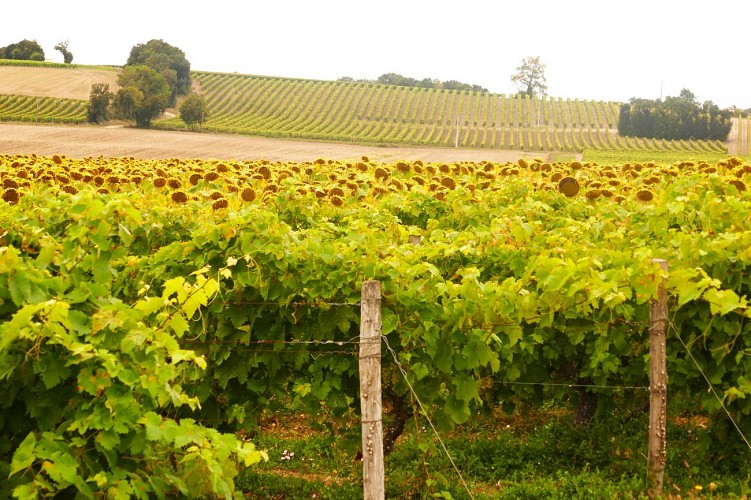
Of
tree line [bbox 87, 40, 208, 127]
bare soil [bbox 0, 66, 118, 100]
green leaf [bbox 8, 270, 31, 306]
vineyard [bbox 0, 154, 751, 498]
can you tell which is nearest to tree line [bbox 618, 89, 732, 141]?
tree line [bbox 87, 40, 208, 127]

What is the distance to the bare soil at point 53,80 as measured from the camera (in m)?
90.9

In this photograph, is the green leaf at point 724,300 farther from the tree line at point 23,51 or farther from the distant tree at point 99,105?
the tree line at point 23,51

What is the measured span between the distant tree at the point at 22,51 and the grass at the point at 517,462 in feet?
386

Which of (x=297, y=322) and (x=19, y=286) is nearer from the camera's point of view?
(x=19, y=286)

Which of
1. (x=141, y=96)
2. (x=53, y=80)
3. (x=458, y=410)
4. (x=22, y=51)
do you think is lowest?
(x=458, y=410)

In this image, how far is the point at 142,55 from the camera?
103562 mm

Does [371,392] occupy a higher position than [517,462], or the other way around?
[371,392]

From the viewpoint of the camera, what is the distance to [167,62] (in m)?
101

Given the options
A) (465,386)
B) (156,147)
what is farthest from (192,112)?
(465,386)

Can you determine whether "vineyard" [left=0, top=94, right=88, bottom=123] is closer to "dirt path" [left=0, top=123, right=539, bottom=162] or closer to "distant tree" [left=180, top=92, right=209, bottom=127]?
"dirt path" [left=0, top=123, right=539, bottom=162]

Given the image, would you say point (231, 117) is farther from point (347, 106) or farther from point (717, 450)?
point (717, 450)

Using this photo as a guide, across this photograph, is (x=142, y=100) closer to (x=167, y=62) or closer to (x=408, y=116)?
(x=167, y=62)

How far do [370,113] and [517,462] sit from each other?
101088 millimetres

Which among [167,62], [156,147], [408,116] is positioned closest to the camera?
[156,147]
